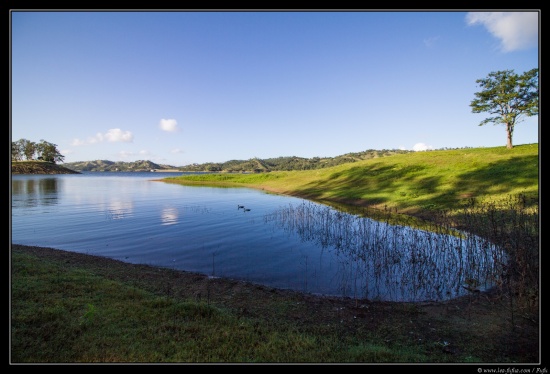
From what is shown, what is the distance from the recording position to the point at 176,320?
655 centimetres

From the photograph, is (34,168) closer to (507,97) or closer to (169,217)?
(169,217)

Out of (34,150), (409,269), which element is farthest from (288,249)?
(34,150)

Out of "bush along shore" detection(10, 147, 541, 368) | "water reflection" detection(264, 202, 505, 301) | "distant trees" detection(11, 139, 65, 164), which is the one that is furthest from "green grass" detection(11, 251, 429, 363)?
"distant trees" detection(11, 139, 65, 164)

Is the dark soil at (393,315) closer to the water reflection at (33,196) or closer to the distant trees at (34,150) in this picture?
the water reflection at (33,196)

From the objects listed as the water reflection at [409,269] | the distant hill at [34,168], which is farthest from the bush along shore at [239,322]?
the distant hill at [34,168]

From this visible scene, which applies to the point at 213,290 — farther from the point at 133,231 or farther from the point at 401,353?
the point at 133,231

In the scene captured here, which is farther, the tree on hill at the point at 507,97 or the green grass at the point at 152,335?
the tree on hill at the point at 507,97

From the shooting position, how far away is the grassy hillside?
2683 cm

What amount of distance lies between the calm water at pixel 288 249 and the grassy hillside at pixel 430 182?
33.7 feet

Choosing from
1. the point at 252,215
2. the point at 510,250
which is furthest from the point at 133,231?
the point at 510,250

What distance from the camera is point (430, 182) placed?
3466 centimetres

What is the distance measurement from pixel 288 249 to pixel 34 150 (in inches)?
7985

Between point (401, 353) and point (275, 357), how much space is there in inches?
104

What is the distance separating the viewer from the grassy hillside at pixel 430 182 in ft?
88.0
